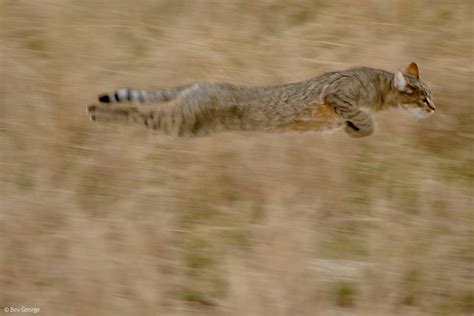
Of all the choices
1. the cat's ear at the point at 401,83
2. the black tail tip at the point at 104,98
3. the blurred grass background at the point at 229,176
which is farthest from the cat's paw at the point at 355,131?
the black tail tip at the point at 104,98

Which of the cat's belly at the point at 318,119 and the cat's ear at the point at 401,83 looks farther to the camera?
the cat's ear at the point at 401,83

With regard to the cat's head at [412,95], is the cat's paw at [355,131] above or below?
below

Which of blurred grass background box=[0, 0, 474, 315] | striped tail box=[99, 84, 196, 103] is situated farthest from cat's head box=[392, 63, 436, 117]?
striped tail box=[99, 84, 196, 103]

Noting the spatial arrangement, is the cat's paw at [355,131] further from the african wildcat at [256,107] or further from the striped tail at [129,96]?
the striped tail at [129,96]

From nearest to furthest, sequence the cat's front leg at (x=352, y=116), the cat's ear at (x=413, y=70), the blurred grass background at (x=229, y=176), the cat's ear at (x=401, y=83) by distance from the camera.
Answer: the blurred grass background at (x=229, y=176)
the cat's front leg at (x=352, y=116)
the cat's ear at (x=401, y=83)
the cat's ear at (x=413, y=70)

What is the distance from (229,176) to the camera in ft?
25.9

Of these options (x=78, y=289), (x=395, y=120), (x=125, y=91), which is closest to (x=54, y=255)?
(x=78, y=289)

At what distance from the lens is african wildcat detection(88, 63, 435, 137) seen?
814cm

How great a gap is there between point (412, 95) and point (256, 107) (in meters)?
1.20

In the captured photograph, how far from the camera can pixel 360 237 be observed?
7379mm

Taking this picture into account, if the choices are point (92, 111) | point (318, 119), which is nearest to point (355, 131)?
point (318, 119)

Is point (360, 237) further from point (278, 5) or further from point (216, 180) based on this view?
point (278, 5)

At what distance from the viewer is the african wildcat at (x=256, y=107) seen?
8141 millimetres

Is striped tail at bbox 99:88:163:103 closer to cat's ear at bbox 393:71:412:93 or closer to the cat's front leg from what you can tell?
the cat's front leg
